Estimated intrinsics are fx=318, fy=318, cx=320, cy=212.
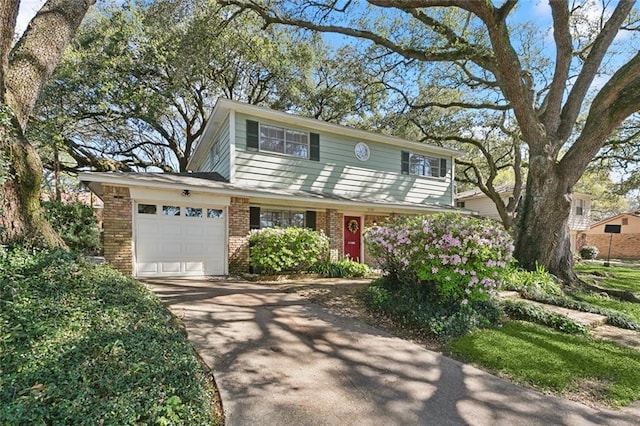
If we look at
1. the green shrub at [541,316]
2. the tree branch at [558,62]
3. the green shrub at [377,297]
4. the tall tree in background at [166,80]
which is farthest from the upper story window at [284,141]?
the green shrub at [541,316]

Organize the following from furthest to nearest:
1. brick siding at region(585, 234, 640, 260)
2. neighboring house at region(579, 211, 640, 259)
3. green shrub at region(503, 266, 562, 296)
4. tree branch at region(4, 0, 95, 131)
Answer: neighboring house at region(579, 211, 640, 259), brick siding at region(585, 234, 640, 260), green shrub at region(503, 266, 562, 296), tree branch at region(4, 0, 95, 131)

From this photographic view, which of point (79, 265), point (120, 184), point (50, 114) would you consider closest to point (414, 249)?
point (79, 265)

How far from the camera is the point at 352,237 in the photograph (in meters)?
11.9

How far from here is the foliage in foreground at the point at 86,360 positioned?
1878 mm

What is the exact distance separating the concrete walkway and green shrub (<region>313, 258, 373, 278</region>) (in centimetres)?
430

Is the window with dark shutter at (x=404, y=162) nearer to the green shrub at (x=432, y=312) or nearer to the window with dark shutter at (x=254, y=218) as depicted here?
the window with dark shutter at (x=254, y=218)

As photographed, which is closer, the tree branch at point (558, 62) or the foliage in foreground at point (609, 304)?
the foliage in foreground at point (609, 304)

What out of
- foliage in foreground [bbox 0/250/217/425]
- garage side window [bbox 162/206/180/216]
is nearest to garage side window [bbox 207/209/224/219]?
garage side window [bbox 162/206/180/216]

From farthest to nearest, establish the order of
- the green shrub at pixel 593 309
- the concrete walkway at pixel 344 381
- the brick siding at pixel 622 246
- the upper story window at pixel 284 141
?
the brick siding at pixel 622 246, the upper story window at pixel 284 141, the green shrub at pixel 593 309, the concrete walkway at pixel 344 381

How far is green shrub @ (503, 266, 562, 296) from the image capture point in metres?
6.85

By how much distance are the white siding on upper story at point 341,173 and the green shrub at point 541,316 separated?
6.87m

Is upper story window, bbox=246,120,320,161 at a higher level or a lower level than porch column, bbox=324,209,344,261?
higher

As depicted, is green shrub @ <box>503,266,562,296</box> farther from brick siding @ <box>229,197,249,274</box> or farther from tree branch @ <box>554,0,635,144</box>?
brick siding @ <box>229,197,249,274</box>

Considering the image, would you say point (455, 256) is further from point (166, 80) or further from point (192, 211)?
point (166, 80)
